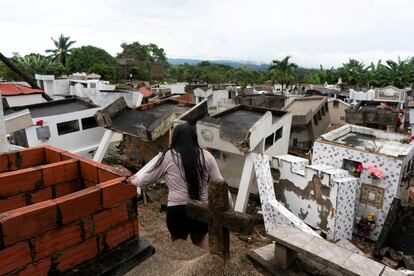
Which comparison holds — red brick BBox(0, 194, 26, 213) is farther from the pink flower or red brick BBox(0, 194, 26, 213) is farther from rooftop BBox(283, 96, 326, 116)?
rooftop BBox(283, 96, 326, 116)

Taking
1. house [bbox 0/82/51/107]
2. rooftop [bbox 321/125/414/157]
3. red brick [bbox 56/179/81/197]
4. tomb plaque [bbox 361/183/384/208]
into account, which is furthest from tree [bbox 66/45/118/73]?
red brick [bbox 56/179/81/197]

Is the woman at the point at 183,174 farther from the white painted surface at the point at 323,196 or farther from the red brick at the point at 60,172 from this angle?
the white painted surface at the point at 323,196

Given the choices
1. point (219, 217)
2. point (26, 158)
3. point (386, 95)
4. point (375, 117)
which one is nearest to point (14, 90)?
point (26, 158)

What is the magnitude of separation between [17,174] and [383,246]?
544 inches

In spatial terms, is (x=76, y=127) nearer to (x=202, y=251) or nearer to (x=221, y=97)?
(x=202, y=251)

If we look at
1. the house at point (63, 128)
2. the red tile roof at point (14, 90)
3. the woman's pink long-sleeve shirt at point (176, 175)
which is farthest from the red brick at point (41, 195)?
the red tile roof at point (14, 90)

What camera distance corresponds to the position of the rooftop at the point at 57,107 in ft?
53.6

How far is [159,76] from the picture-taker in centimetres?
7200

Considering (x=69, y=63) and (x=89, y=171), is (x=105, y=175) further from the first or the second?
(x=69, y=63)

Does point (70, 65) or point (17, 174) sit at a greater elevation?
point (70, 65)

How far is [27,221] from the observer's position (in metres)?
3.03

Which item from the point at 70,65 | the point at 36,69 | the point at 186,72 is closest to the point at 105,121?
the point at 36,69

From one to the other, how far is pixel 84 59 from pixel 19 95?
33375mm

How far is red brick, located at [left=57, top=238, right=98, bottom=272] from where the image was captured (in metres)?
3.40
